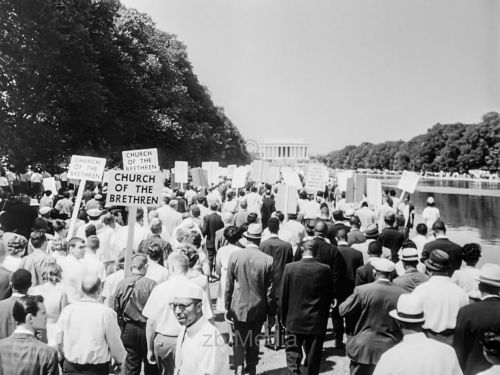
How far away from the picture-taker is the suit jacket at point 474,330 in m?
5.05

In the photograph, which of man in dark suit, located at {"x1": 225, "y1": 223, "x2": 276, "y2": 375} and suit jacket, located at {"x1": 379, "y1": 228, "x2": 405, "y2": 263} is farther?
suit jacket, located at {"x1": 379, "y1": 228, "x2": 405, "y2": 263}

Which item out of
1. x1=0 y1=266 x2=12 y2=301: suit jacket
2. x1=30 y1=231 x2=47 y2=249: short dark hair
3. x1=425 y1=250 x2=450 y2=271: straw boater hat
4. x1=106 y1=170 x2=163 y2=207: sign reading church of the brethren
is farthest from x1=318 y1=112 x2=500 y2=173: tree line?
x1=0 y1=266 x2=12 y2=301: suit jacket

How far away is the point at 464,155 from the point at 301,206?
322 ft

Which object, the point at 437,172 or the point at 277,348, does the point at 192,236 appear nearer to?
the point at 277,348

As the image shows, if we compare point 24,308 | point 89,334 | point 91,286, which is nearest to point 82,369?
point 89,334

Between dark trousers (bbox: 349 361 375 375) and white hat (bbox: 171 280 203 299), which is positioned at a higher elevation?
white hat (bbox: 171 280 203 299)

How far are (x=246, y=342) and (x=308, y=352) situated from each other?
0.96m

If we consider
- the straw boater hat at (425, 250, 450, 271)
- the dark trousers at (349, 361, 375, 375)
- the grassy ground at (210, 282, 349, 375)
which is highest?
the straw boater hat at (425, 250, 450, 271)

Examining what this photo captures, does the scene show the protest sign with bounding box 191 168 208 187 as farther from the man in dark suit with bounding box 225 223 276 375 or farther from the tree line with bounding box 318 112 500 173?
the tree line with bounding box 318 112 500 173

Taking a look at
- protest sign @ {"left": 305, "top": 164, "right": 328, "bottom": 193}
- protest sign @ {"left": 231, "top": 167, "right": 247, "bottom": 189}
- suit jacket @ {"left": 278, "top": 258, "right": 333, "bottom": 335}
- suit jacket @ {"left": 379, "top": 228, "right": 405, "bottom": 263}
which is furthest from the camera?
protest sign @ {"left": 231, "top": 167, "right": 247, "bottom": 189}

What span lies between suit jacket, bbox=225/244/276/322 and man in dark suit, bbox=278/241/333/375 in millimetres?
477

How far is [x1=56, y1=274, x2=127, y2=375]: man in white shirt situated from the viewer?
4926 mm

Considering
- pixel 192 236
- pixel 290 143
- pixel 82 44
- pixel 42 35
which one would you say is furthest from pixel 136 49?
pixel 290 143

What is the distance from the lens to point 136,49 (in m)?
34.0
